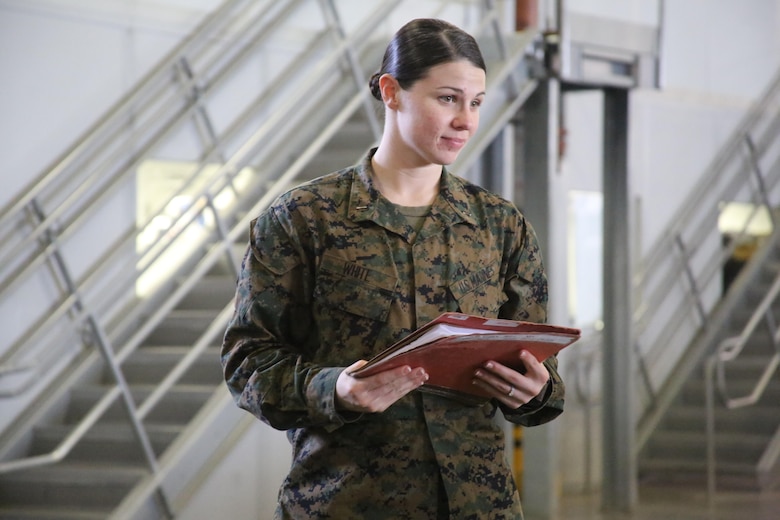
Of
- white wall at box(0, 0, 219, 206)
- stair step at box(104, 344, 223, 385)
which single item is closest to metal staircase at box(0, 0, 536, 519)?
stair step at box(104, 344, 223, 385)

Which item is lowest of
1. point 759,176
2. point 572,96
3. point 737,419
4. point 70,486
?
point 70,486

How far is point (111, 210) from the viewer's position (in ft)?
17.8

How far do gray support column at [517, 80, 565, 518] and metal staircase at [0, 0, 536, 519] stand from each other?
28 cm

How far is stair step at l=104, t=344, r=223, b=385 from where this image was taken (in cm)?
511

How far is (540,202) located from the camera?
5.99 meters

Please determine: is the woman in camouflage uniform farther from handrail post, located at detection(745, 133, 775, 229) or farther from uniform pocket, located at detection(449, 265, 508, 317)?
handrail post, located at detection(745, 133, 775, 229)

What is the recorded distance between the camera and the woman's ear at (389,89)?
189 centimetres

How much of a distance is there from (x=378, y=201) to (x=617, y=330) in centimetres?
494

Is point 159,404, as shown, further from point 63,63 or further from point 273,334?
point 273,334

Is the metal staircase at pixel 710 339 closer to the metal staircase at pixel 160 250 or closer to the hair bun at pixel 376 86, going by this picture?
the metal staircase at pixel 160 250

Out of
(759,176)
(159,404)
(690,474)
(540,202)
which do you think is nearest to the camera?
(159,404)

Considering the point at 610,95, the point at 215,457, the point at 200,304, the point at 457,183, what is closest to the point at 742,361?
the point at 610,95

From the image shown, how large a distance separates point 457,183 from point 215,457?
2859 millimetres

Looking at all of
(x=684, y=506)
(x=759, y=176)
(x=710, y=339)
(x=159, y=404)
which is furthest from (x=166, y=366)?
(x=759, y=176)
